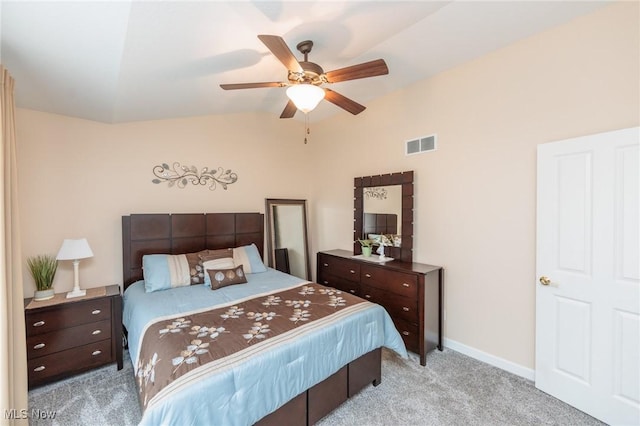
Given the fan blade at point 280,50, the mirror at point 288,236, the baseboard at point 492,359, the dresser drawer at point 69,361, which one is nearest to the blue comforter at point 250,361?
the dresser drawer at point 69,361

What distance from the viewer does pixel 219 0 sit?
1.65 meters

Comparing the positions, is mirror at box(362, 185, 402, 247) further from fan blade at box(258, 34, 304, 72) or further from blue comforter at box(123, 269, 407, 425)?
fan blade at box(258, 34, 304, 72)

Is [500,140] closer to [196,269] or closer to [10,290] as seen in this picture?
[196,269]

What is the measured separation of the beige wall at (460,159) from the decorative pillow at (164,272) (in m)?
0.53

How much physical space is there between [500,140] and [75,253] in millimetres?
4185

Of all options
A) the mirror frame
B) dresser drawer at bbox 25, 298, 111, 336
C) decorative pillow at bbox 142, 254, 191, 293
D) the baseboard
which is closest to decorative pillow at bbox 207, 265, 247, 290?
decorative pillow at bbox 142, 254, 191, 293

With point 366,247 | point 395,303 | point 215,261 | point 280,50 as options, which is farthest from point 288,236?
point 280,50

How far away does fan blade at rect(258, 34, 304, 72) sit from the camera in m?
1.64

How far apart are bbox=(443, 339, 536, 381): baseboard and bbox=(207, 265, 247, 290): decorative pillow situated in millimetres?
2418

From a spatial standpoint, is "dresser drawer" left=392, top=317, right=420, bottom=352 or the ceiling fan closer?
the ceiling fan

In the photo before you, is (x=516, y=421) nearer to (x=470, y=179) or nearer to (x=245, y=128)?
(x=470, y=179)

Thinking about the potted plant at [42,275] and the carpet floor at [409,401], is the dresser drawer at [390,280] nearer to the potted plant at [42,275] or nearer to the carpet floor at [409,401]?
the carpet floor at [409,401]

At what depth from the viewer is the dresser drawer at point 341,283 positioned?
351cm

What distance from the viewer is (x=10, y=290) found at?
66.1 inches
